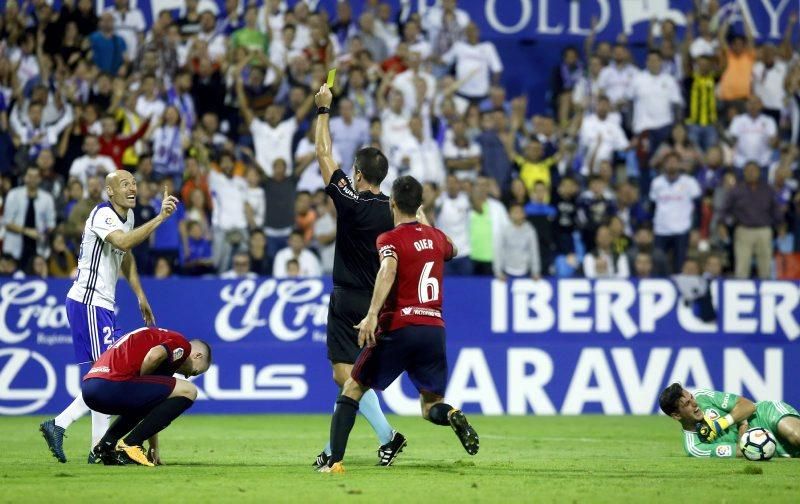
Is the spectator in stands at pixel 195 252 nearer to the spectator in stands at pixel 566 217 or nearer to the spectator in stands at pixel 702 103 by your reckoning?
the spectator in stands at pixel 566 217

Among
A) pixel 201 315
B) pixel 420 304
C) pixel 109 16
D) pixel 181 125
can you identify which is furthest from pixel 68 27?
pixel 420 304

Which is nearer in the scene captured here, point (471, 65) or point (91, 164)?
point (91, 164)

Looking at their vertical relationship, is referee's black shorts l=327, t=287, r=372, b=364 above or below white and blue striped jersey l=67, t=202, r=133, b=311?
below

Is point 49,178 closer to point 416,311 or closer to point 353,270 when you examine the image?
point 353,270

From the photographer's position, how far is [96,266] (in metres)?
11.5

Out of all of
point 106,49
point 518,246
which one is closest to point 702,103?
point 518,246

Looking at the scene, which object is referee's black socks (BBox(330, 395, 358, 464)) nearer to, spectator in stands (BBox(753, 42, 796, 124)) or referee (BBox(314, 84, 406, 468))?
referee (BBox(314, 84, 406, 468))

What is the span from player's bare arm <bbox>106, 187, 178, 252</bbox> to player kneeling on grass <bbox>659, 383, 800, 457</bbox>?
486 centimetres

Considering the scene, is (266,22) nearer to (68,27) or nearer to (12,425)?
(68,27)

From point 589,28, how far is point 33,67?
10.1m

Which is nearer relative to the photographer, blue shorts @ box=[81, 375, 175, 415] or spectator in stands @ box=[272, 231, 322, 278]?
blue shorts @ box=[81, 375, 175, 415]

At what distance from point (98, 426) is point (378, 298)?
3.05 metres

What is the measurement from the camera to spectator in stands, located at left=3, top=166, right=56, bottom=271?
19234 mm

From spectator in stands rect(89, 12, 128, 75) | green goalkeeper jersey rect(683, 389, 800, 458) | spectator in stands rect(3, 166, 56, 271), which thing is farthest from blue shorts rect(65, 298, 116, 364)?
spectator in stands rect(89, 12, 128, 75)
